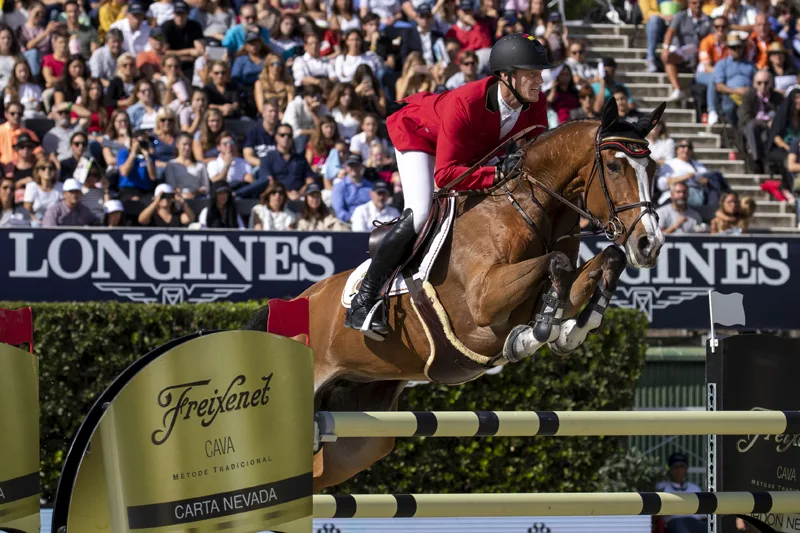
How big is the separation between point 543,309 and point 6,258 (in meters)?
5.29

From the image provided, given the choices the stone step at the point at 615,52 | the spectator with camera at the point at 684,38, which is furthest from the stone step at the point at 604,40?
the spectator with camera at the point at 684,38

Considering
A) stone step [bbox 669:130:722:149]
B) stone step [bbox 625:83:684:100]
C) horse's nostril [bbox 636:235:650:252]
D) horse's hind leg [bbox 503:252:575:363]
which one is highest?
stone step [bbox 625:83:684:100]

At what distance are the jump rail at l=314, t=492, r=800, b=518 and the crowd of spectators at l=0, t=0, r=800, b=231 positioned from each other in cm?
548

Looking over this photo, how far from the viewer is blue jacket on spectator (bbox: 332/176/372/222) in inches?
418

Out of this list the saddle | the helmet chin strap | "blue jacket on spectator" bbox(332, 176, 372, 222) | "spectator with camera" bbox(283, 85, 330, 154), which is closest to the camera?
the helmet chin strap

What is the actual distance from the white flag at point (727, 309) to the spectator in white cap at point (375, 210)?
4809 millimetres

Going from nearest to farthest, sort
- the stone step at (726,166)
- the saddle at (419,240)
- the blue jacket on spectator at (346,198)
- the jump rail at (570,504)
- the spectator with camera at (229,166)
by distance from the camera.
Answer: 1. the jump rail at (570,504)
2. the saddle at (419,240)
3. the blue jacket on spectator at (346,198)
4. the spectator with camera at (229,166)
5. the stone step at (726,166)

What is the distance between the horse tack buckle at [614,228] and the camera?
16.4ft

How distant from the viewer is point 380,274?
5.64m

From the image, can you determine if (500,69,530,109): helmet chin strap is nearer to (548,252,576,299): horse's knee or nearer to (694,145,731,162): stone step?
(548,252,576,299): horse's knee

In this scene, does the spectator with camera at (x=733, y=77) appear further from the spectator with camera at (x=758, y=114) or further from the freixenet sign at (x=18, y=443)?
the freixenet sign at (x=18, y=443)

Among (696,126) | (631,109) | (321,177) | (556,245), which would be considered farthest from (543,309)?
(696,126)

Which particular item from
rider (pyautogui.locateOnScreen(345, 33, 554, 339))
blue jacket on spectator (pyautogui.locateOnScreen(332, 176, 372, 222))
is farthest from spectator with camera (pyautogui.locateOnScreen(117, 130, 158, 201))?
rider (pyautogui.locateOnScreen(345, 33, 554, 339))

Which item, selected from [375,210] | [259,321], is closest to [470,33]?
[375,210]
